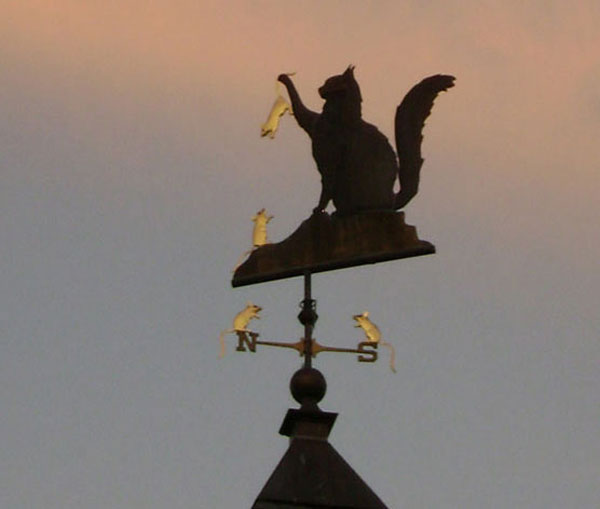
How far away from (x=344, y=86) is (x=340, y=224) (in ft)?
2.74

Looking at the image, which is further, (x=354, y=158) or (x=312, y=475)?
(x=354, y=158)

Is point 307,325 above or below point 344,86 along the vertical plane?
below

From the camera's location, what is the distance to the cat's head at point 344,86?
9508 mm

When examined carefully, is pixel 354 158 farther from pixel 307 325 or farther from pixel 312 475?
pixel 312 475

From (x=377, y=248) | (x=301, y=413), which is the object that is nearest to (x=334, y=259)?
(x=377, y=248)

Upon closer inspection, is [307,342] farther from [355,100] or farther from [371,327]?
[355,100]

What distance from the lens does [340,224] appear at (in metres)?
9.43

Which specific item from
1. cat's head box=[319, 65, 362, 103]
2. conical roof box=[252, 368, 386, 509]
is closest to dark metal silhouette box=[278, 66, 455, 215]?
cat's head box=[319, 65, 362, 103]

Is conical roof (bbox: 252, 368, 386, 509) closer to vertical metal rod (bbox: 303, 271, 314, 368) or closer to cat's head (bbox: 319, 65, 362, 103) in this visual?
vertical metal rod (bbox: 303, 271, 314, 368)

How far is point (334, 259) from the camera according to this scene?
9258 mm

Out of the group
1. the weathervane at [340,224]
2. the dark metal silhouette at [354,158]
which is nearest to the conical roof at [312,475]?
the weathervane at [340,224]

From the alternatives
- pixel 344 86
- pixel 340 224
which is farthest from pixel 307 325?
pixel 344 86

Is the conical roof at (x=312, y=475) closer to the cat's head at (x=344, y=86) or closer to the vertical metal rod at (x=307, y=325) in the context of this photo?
the vertical metal rod at (x=307, y=325)

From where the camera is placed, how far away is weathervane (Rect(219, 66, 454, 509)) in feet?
29.7
